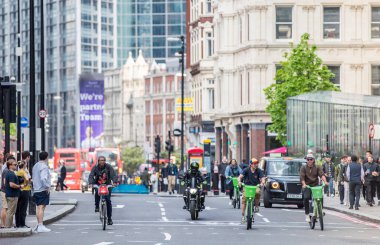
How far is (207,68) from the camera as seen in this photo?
10425 centimetres

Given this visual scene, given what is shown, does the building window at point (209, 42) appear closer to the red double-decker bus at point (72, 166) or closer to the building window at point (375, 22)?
the red double-decker bus at point (72, 166)

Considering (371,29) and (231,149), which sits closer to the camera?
(371,29)

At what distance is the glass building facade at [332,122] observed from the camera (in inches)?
2181

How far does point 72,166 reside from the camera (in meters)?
111

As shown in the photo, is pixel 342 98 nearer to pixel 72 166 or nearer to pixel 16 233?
pixel 16 233

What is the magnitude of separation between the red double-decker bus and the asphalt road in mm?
66295

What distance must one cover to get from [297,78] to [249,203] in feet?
127

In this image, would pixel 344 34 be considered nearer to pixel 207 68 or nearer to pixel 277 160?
pixel 207 68

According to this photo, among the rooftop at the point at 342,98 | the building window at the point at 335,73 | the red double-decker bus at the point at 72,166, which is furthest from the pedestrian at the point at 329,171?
the red double-decker bus at the point at 72,166

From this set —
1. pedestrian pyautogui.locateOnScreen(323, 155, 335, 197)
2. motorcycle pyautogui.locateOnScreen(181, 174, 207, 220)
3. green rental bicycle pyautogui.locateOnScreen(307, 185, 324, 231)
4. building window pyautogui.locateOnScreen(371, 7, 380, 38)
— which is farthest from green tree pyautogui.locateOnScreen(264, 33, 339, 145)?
green rental bicycle pyautogui.locateOnScreen(307, 185, 324, 231)

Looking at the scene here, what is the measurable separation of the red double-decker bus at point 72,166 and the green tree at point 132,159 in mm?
71719

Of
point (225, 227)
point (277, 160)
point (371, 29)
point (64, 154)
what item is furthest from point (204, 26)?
point (225, 227)

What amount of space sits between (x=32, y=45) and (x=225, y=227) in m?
9.25

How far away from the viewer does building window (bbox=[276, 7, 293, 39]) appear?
80.8 m
